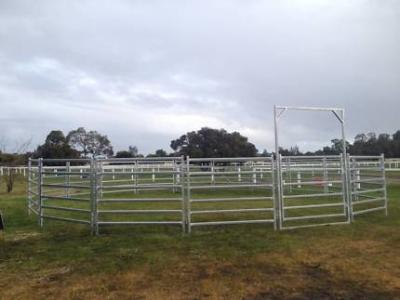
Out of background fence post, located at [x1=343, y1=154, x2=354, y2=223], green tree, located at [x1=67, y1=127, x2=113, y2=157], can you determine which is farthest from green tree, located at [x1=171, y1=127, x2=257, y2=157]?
background fence post, located at [x1=343, y1=154, x2=354, y2=223]

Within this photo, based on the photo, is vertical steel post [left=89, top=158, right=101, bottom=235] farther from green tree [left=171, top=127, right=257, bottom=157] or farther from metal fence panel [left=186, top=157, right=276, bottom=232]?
green tree [left=171, top=127, right=257, bottom=157]

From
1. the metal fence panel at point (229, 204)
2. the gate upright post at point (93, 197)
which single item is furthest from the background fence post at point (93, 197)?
the metal fence panel at point (229, 204)

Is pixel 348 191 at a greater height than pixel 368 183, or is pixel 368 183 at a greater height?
pixel 368 183

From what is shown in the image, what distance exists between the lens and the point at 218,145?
236ft

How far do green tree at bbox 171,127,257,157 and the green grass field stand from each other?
5969cm

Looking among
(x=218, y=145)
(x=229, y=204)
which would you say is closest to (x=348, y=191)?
(x=229, y=204)

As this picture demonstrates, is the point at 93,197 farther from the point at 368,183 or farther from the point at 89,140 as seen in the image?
the point at 89,140

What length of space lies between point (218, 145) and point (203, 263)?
214 feet

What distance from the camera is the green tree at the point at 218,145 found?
7075 centimetres

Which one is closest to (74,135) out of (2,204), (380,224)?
(2,204)

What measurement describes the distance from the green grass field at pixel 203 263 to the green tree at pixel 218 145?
59693mm

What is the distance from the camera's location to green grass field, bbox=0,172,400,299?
561cm

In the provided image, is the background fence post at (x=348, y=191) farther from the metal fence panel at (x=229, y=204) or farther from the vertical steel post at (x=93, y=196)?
the vertical steel post at (x=93, y=196)

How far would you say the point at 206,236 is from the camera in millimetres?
9094
